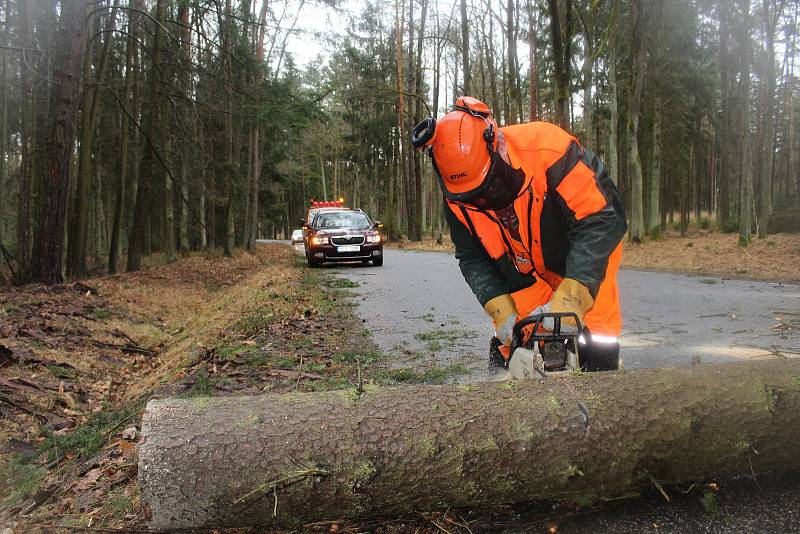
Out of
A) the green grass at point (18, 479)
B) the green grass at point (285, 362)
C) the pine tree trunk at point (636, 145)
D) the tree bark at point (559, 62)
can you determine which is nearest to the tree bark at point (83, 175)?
the tree bark at point (559, 62)

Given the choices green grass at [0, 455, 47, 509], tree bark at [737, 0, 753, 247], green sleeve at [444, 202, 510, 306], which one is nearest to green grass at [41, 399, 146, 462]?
green grass at [0, 455, 47, 509]

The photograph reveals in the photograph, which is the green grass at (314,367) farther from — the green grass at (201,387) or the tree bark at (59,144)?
the tree bark at (59,144)

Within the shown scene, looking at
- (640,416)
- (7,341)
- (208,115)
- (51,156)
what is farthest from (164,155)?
(640,416)

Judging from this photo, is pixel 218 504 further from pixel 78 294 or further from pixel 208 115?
pixel 208 115

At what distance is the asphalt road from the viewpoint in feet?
6.54

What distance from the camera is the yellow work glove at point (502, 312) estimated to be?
2.75 meters

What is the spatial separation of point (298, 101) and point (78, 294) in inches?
261

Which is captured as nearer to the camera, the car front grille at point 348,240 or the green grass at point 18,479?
the green grass at point 18,479

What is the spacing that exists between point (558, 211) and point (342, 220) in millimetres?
13134

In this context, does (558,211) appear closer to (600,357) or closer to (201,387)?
(600,357)

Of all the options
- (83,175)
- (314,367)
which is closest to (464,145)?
(314,367)

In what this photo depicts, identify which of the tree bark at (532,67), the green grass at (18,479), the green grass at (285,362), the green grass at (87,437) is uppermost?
the tree bark at (532,67)

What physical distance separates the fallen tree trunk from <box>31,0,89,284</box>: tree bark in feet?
28.7

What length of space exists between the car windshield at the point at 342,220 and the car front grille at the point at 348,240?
70cm
